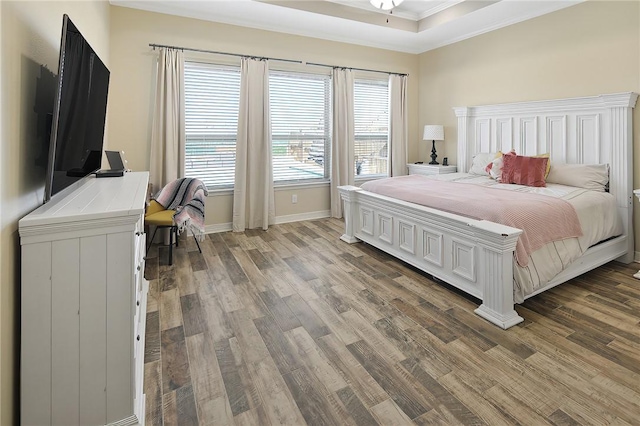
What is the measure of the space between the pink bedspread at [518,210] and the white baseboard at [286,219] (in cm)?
219

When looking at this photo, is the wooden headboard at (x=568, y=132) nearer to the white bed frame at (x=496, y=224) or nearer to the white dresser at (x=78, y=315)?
the white bed frame at (x=496, y=224)

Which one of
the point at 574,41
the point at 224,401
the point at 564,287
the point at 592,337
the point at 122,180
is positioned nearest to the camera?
the point at 224,401

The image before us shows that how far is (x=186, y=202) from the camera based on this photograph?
146 inches

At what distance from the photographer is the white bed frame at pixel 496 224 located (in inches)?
93.5

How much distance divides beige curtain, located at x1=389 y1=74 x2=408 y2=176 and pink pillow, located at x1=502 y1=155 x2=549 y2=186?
2155 millimetres

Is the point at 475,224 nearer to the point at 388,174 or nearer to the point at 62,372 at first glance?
the point at 62,372

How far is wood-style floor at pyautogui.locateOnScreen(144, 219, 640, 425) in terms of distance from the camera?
1600 mm

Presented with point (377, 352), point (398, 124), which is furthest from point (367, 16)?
point (377, 352)

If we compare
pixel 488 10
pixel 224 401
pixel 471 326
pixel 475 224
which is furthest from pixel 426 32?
pixel 224 401

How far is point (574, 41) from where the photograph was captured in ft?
12.5

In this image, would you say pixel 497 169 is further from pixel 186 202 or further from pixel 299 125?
pixel 186 202

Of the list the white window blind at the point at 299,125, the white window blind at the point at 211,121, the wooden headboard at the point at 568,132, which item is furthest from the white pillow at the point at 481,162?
the white window blind at the point at 211,121

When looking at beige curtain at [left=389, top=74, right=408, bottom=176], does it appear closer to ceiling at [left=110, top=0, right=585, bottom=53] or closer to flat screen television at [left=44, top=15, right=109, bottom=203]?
ceiling at [left=110, top=0, right=585, bottom=53]

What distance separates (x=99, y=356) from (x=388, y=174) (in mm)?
5134
